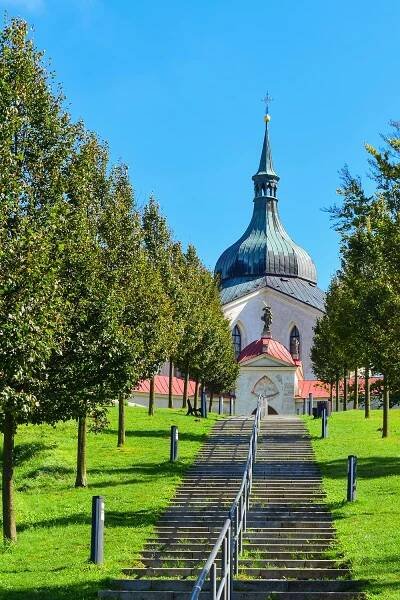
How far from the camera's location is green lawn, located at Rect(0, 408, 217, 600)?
12980 mm

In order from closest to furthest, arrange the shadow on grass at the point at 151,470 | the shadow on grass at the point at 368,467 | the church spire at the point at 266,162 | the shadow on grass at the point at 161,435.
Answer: the shadow on grass at the point at 368,467, the shadow on grass at the point at 151,470, the shadow on grass at the point at 161,435, the church spire at the point at 266,162

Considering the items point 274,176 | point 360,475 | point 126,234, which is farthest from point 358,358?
point 274,176

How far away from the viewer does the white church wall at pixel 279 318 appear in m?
79.4

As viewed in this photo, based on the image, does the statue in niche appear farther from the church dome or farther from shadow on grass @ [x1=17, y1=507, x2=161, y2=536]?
the church dome

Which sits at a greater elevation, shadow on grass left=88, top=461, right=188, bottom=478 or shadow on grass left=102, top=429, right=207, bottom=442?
shadow on grass left=102, top=429, right=207, bottom=442

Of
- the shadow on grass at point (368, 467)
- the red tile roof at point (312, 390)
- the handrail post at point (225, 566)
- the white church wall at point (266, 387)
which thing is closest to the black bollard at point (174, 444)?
the shadow on grass at point (368, 467)

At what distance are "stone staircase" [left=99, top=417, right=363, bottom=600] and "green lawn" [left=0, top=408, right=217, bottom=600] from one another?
1.46ft

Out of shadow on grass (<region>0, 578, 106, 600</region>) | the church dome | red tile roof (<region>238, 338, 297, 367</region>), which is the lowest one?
shadow on grass (<region>0, 578, 106, 600</region>)

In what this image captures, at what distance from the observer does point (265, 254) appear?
86625mm

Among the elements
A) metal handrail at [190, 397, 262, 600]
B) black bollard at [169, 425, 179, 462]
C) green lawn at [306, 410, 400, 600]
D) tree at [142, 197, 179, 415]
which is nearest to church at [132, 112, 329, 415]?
tree at [142, 197, 179, 415]

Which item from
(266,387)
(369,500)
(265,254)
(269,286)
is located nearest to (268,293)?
(269,286)

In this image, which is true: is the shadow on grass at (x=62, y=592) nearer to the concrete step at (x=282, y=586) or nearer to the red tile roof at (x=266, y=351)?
the concrete step at (x=282, y=586)

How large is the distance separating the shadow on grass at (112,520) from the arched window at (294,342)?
6082 centimetres

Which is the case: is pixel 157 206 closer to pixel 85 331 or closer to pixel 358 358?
pixel 358 358
